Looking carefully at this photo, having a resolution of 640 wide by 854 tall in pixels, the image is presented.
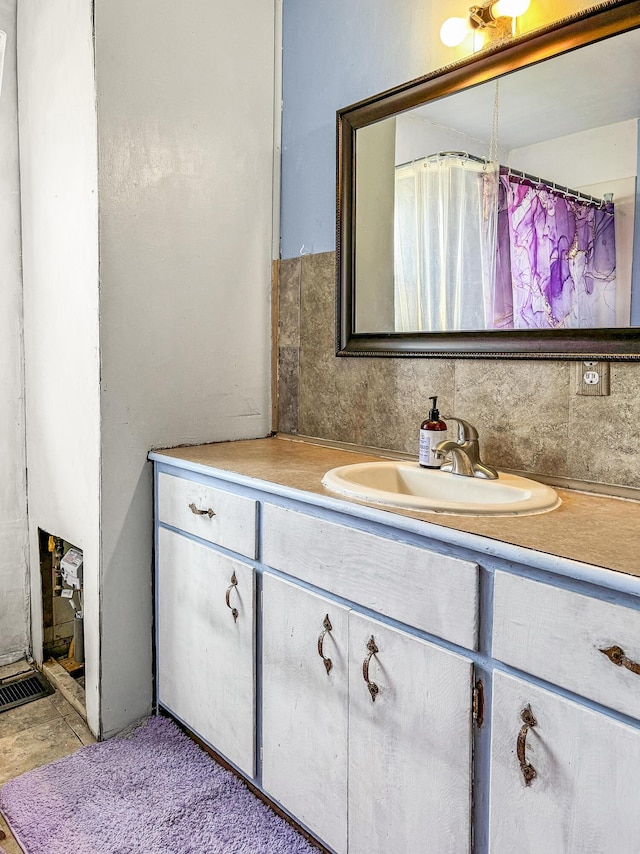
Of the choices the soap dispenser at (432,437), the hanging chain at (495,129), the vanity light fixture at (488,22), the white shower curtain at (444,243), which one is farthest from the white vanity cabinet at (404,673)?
the vanity light fixture at (488,22)

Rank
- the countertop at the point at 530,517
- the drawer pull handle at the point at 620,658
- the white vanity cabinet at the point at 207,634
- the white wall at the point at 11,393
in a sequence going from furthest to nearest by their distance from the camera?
the white wall at the point at 11,393 < the white vanity cabinet at the point at 207,634 < the countertop at the point at 530,517 < the drawer pull handle at the point at 620,658

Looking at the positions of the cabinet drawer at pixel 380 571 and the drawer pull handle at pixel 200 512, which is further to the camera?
the drawer pull handle at pixel 200 512

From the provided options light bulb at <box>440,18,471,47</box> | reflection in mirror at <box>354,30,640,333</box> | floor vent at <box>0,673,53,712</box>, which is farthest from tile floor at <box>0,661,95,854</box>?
light bulb at <box>440,18,471,47</box>

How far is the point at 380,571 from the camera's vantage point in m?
1.24

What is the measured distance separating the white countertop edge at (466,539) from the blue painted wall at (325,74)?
977 millimetres

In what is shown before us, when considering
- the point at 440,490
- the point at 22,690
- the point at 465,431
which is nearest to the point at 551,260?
the point at 465,431

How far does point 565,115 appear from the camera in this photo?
1466mm

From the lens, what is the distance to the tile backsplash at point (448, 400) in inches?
56.6

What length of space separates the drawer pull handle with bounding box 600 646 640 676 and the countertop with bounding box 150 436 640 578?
0.11 meters

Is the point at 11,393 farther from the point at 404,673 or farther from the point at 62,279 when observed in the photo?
the point at 404,673

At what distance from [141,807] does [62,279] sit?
1.51 m

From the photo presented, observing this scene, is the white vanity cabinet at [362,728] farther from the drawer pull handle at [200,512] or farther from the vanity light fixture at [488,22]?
the vanity light fixture at [488,22]

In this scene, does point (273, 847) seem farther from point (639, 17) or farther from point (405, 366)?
point (639, 17)

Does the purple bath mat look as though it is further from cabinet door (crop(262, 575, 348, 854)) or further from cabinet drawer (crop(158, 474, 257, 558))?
cabinet drawer (crop(158, 474, 257, 558))
